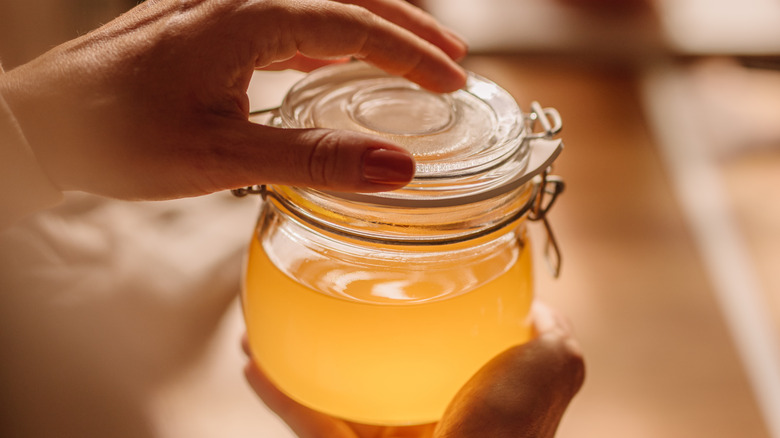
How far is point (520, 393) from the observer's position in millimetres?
514

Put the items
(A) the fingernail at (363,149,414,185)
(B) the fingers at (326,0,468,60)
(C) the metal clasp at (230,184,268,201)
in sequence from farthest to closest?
(B) the fingers at (326,0,468,60) < (C) the metal clasp at (230,184,268,201) < (A) the fingernail at (363,149,414,185)

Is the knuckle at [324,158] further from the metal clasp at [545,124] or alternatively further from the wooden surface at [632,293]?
the wooden surface at [632,293]

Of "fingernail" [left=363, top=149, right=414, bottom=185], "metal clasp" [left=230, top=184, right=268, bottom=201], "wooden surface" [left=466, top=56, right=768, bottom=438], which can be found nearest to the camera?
"fingernail" [left=363, top=149, right=414, bottom=185]

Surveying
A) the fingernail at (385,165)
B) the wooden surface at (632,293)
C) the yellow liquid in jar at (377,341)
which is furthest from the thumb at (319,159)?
the wooden surface at (632,293)

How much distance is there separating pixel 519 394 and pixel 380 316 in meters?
0.13

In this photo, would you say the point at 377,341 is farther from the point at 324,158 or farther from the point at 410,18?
the point at 410,18

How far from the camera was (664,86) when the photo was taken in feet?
4.00

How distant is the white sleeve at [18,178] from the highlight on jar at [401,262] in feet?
0.45

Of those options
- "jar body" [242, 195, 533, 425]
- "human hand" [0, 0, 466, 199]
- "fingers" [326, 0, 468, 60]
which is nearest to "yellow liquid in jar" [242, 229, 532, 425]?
"jar body" [242, 195, 533, 425]

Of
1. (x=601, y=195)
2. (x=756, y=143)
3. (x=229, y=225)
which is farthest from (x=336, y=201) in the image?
(x=756, y=143)

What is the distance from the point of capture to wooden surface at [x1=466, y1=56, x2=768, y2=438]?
0.75m

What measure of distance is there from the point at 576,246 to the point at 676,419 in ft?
0.84

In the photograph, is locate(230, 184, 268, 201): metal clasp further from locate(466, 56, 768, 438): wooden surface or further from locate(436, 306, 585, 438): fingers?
locate(466, 56, 768, 438): wooden surface

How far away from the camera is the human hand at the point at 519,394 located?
0.49 meters
